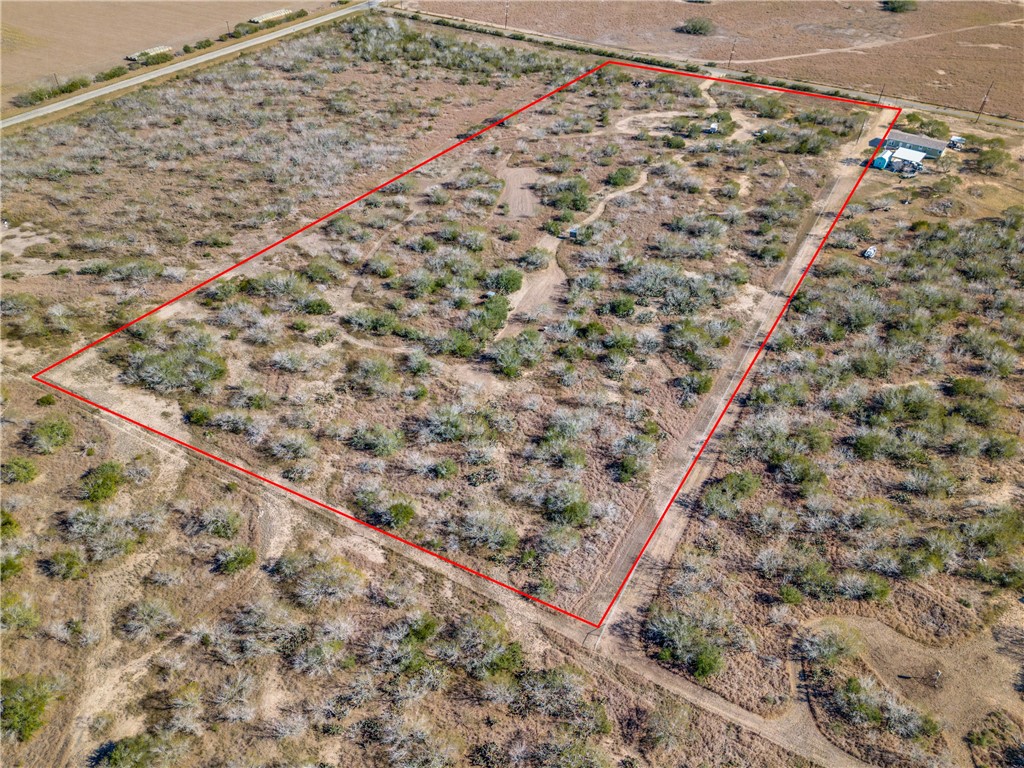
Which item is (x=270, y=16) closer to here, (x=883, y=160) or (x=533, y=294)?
(x=533, y=294)

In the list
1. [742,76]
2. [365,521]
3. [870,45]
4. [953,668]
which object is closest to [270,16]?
[742,76]

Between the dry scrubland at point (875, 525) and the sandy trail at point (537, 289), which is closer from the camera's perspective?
the dry scrubland at point (875, 525)

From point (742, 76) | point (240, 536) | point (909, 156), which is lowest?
point (240, 536)

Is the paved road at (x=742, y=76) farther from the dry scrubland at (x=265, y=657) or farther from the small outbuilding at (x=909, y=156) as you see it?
the dry scrubland at (x=265, y=657)

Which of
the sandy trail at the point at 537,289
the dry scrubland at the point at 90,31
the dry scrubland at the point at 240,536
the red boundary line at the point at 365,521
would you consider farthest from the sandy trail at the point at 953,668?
the dry scrubland at the point at 90,31

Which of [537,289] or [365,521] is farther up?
[537,289]

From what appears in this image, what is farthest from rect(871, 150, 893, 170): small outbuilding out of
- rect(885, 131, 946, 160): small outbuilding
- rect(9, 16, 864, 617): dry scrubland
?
rect(9, 16, 864, 617): dry scrubland
